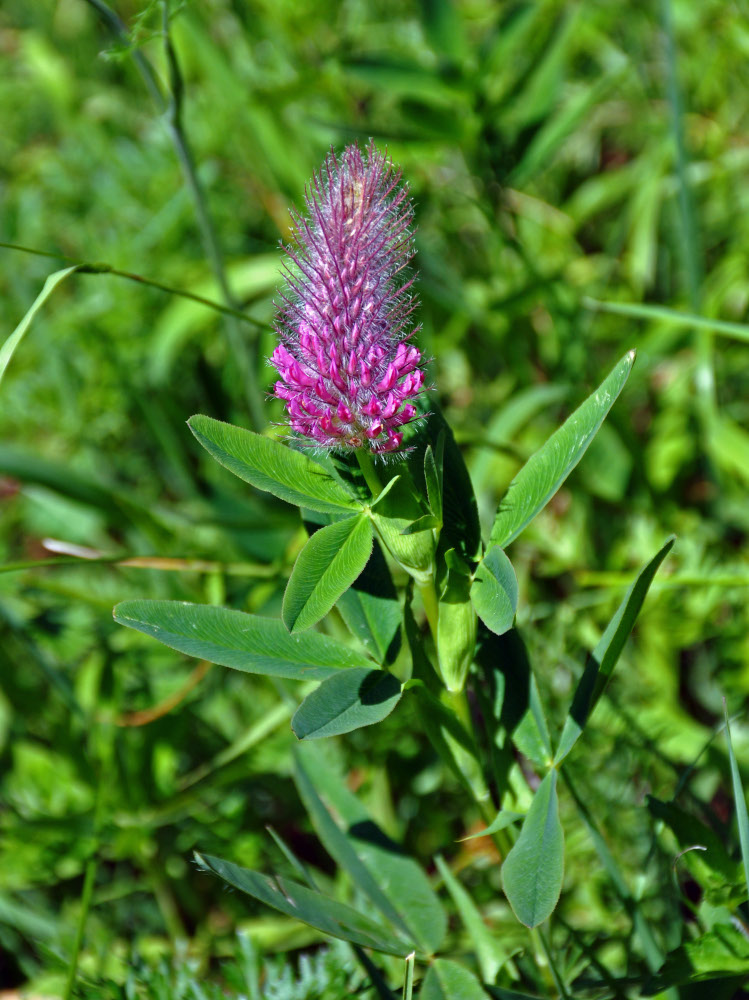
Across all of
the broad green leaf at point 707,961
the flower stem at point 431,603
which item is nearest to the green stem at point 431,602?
the flower stem at point 431,603

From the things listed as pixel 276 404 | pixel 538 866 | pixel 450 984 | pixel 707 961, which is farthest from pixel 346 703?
pixel 276 404

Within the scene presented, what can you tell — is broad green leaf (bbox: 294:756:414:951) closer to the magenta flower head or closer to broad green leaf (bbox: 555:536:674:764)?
broad green leaf (bbox: 555:536:674:764)

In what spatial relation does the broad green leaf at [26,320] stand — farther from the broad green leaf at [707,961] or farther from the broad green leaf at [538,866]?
the broad green leaf at [707,961]

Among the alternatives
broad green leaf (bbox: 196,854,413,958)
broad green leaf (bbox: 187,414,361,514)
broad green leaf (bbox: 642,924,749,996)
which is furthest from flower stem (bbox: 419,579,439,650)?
broad green leaf (bbox: 642,924,749,996)

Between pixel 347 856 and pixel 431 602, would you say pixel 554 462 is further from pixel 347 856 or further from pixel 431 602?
pixel 347 856

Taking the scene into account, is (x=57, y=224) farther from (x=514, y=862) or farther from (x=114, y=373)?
(x=514, y=862)
